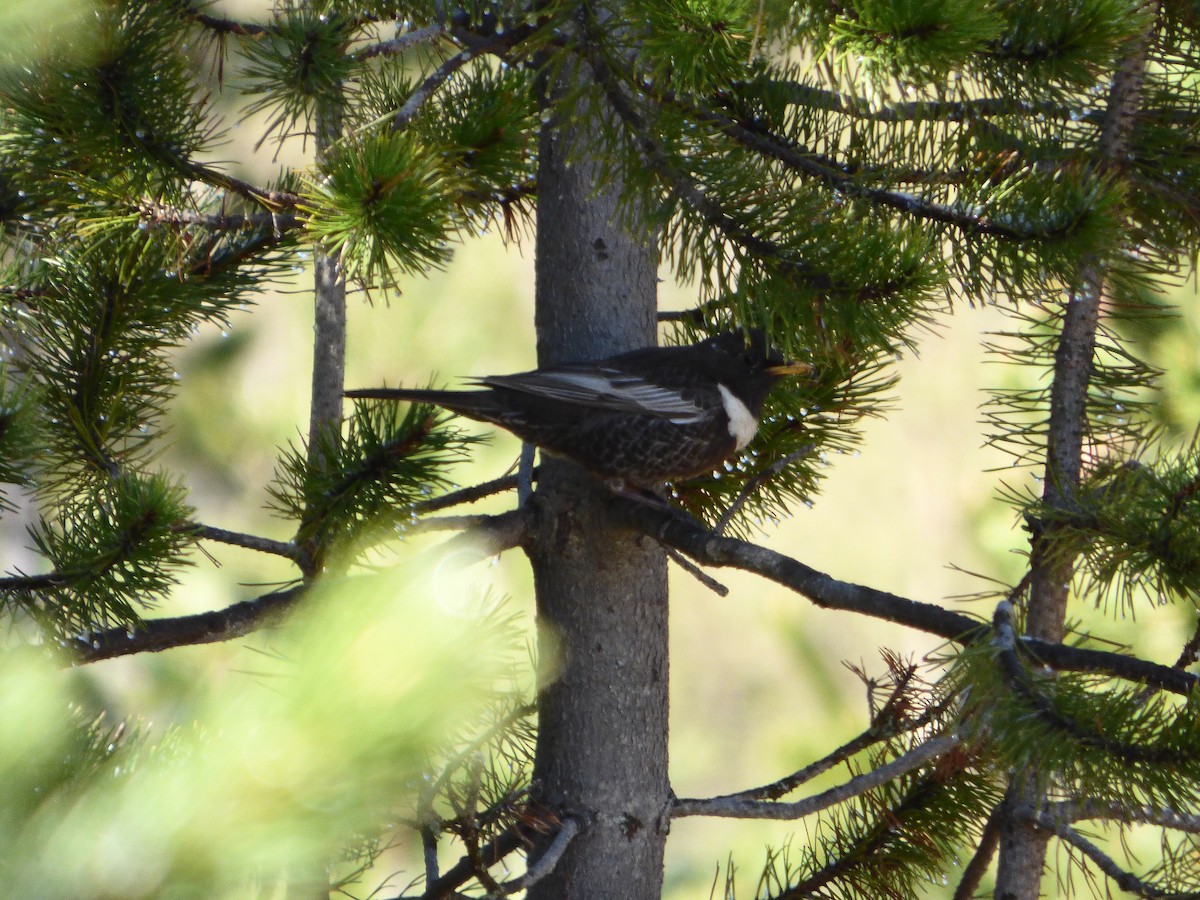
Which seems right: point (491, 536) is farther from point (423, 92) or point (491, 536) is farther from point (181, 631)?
point (423, 92)

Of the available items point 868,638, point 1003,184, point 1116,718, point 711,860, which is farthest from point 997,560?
point 1116,718

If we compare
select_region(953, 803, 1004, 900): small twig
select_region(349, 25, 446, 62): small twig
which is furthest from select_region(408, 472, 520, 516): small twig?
select_region(953, 803, 1004, 900): small twig

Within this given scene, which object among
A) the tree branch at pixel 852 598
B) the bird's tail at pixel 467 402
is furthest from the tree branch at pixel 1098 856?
the bird's tail at pixel 467 402

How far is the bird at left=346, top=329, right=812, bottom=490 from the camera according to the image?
1846mm

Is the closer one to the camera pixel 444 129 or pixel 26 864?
pixel 26 864

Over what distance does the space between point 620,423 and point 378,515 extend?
50 cm

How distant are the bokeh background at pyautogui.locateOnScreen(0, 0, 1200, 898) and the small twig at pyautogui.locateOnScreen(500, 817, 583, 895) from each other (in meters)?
2.41

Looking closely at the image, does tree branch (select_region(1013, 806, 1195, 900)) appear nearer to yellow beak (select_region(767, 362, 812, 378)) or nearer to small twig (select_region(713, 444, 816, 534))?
small twig (select_region(713, 444, 816, 534))

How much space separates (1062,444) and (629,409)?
2.55ft

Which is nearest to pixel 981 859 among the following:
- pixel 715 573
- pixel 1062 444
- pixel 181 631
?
pixel 1062 444

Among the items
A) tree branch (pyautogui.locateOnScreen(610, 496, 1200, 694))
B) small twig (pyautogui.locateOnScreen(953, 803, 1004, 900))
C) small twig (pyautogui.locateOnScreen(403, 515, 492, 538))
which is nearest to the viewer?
tree branch (pyautogui.locateOnScreen(610, 496, 1200, 694))

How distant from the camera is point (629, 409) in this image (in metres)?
1.89

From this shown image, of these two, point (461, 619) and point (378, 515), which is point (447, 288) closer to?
point (378, 515)

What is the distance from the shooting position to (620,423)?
6.24 ft
